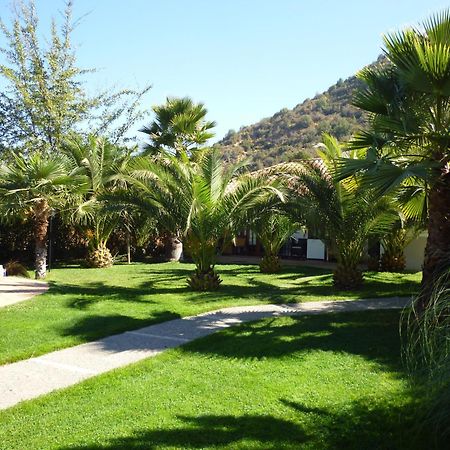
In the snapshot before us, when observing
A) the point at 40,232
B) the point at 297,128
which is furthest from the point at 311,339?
the point at 297,128

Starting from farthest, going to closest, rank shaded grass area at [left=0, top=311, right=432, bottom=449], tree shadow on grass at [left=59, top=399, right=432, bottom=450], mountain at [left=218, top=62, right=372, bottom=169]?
mountain at [left=218, top=62, right=372, bottom=169] < shaded grass area at [left=0, top=311, right=432, bottom=449] < tree shadow on grass at [left=59, top=399, right=432, bottom=450]

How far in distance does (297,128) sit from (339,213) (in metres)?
50.8

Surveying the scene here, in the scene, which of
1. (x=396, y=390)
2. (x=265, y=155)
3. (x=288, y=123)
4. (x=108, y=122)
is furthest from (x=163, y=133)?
(x=288, y=123)

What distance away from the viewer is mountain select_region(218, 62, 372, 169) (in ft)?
168

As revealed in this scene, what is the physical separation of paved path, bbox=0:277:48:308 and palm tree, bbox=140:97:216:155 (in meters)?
9.79

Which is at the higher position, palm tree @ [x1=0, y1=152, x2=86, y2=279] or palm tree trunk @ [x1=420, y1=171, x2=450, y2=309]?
palm tree @ [x1=0, y1=152, x2=86, y2=279]

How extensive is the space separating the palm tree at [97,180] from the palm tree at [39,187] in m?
1.44

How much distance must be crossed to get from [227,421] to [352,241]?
8.26 meters

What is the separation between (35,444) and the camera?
13.4 ft

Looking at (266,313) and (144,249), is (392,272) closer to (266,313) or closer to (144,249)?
(266,313)

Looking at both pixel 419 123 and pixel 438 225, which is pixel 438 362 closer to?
Result: pixel 438 225

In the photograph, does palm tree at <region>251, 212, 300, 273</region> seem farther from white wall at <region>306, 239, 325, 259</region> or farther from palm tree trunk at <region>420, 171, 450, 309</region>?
palm tree trunk at <region>420, 171, 450, 309</region>

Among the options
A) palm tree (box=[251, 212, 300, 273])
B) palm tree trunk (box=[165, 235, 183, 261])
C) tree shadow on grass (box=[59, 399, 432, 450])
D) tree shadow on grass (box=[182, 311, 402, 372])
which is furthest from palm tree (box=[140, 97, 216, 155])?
tree shadow on grass (box=[59, 399, 432, 450])

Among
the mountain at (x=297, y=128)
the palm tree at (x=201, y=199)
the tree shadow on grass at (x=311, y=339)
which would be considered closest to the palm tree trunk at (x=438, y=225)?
the tree shadow on grass at (x=311, y=339)
